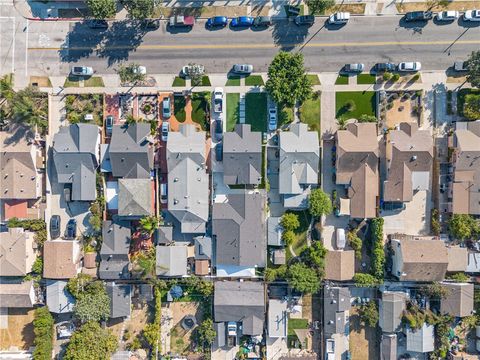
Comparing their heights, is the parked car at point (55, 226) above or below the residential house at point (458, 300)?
above

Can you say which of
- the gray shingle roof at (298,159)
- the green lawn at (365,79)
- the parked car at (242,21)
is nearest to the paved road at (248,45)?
the parked car at (242,21)

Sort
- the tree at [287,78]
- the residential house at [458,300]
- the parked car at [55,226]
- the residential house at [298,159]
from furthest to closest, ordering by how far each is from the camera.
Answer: the parked car at [55,226] → the residential house at [298,159] → the residential house at [458,300] → the tree at [287,78]

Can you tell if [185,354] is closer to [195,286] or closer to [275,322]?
[195,286]

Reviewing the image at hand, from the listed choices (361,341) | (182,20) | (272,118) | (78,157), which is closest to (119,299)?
(78,157)

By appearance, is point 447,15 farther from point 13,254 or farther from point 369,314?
point 13,254

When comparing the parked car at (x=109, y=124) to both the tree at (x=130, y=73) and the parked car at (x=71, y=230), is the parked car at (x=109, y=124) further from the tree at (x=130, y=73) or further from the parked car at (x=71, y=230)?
the parked car at (x=71, y=230)
